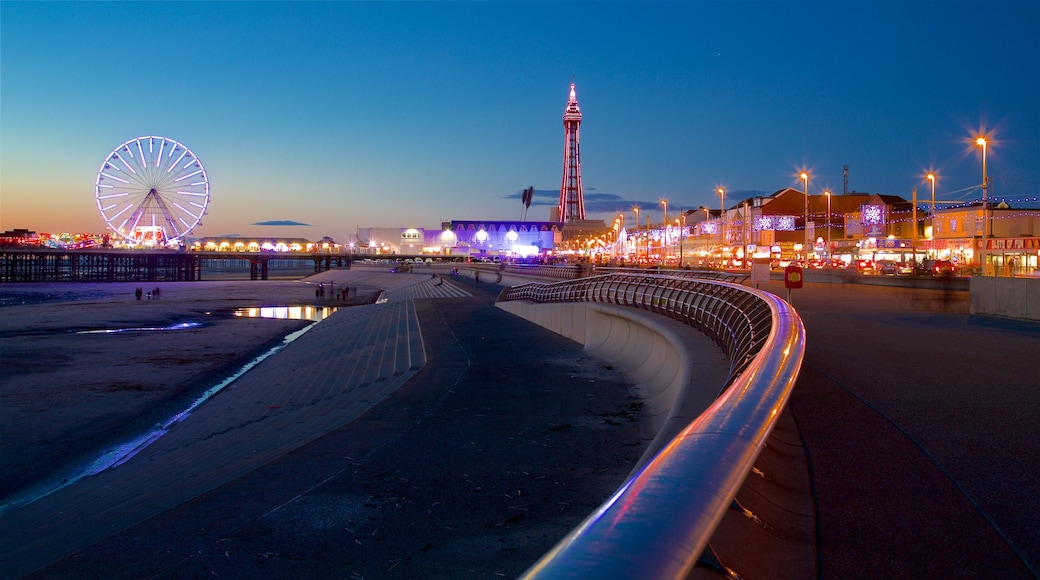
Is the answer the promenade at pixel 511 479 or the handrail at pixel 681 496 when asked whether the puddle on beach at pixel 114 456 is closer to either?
the promenade at pixel 511 479

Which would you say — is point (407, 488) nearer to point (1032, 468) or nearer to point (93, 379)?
point (1032, 468)

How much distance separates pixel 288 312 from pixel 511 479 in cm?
5300

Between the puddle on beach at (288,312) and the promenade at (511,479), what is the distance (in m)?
38.3

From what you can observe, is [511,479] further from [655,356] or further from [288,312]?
[288,312]

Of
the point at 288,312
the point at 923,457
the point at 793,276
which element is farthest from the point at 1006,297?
the point at 288,312

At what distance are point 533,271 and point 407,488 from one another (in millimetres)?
57619

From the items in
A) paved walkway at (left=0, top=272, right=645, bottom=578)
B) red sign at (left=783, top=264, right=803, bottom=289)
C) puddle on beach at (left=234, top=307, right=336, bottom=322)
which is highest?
red sign at (left=783, top=264, right=803, bottom=289)

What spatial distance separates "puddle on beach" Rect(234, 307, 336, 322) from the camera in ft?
172

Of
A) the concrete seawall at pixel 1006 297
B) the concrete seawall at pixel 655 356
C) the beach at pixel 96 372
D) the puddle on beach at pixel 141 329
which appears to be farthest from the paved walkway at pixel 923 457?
the puddle on beach at pixel 141 329

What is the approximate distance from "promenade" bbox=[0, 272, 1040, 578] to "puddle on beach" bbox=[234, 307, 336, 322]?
→ 1508 inches

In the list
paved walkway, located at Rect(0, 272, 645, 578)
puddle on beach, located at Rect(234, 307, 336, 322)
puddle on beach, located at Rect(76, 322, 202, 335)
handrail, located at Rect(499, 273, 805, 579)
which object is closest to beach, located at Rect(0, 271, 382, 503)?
puddle on beach, located at Rect(76, 322, 202, 335)

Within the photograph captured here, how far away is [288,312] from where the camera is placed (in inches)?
2276

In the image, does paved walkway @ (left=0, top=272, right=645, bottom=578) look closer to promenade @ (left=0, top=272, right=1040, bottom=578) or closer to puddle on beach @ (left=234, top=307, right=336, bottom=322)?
promenade @ (left=0, top=272, right=1040, bottom=578)

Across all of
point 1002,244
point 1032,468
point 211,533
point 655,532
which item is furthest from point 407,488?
point 1002,244
